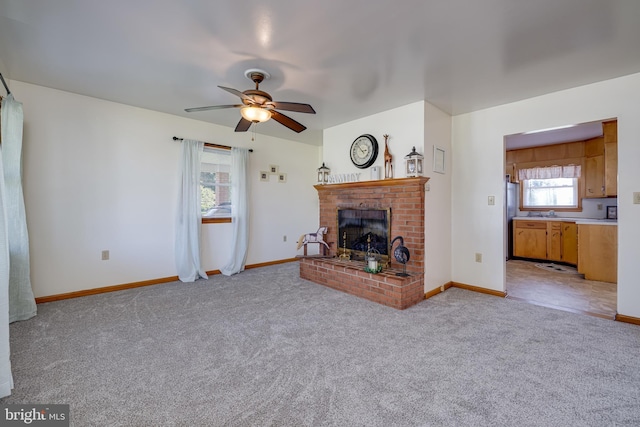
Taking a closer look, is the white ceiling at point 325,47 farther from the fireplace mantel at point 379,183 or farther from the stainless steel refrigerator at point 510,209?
the stainless steel refrigerator at point 510,209

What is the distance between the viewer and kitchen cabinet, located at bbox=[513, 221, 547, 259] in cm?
521

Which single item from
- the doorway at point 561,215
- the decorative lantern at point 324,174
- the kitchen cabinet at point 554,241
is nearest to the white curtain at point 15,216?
the decorative lantern at point 324,174

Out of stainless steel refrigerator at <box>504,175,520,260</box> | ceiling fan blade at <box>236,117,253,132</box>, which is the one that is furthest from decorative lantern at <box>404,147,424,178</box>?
stainless steel refrigerator at <box>504,175,520,260</box>

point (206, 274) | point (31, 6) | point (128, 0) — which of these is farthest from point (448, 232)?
point (31, 6)

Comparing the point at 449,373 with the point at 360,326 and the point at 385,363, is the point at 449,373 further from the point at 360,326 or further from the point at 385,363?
the point at 360,326

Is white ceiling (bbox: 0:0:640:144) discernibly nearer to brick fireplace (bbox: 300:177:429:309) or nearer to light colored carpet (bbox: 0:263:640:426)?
brick fireplace (bbox: 300:177:429:309)

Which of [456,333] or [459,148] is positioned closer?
[456,333]

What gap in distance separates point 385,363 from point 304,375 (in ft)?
A: 1.90

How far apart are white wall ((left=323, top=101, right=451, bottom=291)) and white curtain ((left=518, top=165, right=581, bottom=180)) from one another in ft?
11.4

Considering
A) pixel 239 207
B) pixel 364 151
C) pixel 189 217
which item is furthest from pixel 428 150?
pixel 189 217

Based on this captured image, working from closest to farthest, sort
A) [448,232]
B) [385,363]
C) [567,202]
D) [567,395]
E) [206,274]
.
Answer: [567,395]
[385,363]
[448,232]
[206,274]
[567,202]

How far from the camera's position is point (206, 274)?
415 centimetres

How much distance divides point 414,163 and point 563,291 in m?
2.64

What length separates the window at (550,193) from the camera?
17.8ft
